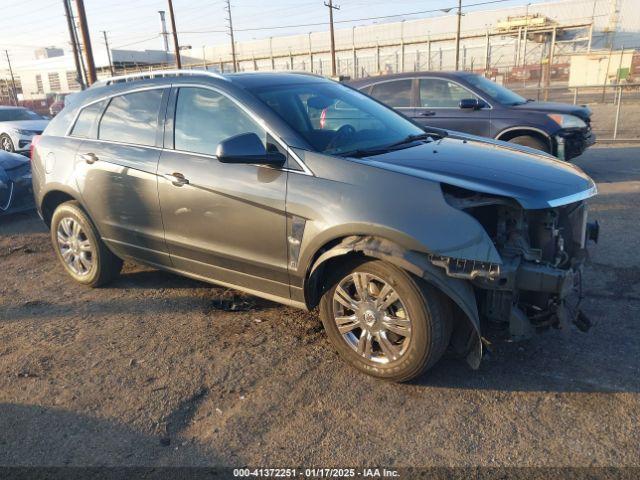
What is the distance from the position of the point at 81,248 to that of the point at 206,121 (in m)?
2.00

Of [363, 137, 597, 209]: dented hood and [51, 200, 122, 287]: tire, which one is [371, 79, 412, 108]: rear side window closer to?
[363, 137, 597, 209]: dented hood

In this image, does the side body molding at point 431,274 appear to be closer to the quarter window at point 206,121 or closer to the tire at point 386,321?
the tire at point 386,321

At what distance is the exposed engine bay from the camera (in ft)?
8.81

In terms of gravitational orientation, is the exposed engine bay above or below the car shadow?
above

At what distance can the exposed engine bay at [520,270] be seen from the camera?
2.69 m

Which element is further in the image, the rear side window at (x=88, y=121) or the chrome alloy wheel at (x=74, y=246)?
the chrome alloy wheel at (x=74, y=246)

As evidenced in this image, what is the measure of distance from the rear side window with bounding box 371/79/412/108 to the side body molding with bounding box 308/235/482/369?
6.19 m

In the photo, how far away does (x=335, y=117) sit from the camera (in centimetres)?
379

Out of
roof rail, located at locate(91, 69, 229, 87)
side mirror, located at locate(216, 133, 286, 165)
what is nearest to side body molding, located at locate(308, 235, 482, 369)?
side mirror, located at locate(216, 133, 286, 165)

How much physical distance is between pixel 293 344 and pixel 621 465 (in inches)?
80.1

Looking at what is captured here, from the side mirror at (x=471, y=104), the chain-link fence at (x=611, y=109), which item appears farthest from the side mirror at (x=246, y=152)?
the chain-link fence at (x=611, y=109)

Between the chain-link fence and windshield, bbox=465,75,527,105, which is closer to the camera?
windshield, bbox=465,75,527,105

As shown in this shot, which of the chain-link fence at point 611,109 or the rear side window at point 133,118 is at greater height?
the rear side window at point 133,118

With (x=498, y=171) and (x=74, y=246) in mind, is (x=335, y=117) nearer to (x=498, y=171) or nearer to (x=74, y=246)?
(x=498, y=171)
